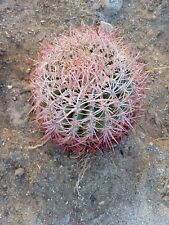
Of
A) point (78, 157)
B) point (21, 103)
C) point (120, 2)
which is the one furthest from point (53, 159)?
point (120, 2)

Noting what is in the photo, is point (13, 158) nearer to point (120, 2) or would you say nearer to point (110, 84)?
point (110, 84)

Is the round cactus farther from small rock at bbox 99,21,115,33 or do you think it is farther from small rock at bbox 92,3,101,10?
small rock at bbox 92,3,101,10

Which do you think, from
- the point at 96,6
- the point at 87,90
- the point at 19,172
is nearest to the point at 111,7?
the point at 96,6

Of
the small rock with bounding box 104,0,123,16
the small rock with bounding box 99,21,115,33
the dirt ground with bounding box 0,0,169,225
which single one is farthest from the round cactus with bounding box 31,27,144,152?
the small rock with bounding box 104,0,123,16

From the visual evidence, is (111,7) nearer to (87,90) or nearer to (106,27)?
(106,27)

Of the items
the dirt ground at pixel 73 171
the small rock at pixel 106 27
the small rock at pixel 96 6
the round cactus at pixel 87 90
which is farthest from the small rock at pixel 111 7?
the round cactus at pixel 87 90

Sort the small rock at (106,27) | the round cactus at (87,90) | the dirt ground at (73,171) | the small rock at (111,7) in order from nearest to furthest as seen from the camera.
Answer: the round cactus at (87,90) → the dirt ground at (73,171) → the small rock at (106,27) → the small rock at (111,7)

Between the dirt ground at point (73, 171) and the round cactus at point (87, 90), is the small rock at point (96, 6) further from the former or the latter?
the round cactus at point (87, 90)
